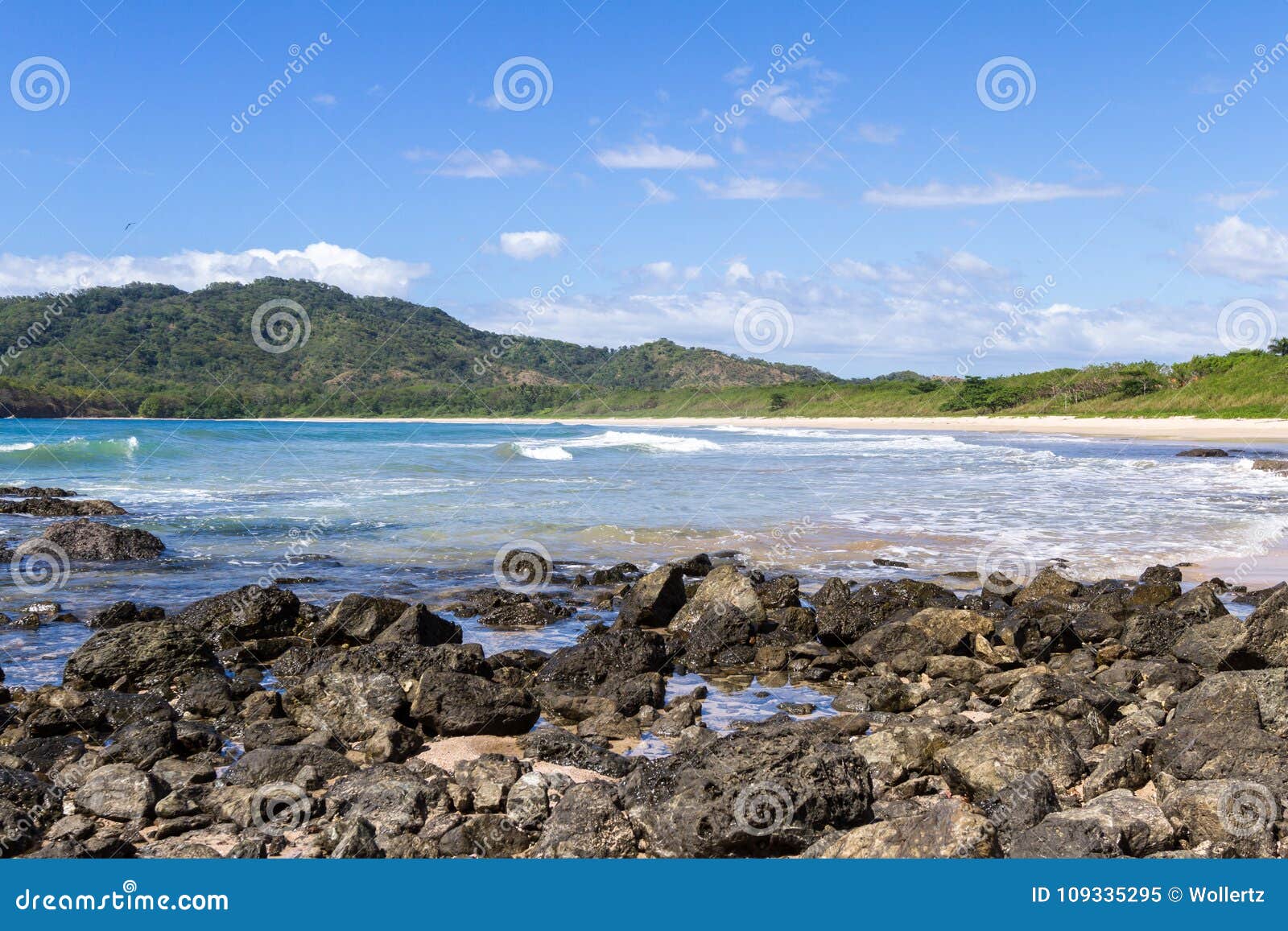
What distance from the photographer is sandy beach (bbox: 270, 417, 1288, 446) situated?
4800cm

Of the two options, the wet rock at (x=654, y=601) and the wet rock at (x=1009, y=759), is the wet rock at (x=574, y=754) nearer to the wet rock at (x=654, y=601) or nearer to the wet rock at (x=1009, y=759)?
the wet rock at (x=1009, y=759)

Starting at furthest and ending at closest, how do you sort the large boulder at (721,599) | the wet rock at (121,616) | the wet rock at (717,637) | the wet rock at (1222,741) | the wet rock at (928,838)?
the wet rock at (121,616)
the large boulder at (721,599)
the wet rock at (717,637)
the wet rock at (1222,741)
the wet rock at (928,838)

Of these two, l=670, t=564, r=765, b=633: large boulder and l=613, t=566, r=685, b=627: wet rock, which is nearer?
l=670, t=564, r=765, b=633: large boulder

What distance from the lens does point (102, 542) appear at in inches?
600

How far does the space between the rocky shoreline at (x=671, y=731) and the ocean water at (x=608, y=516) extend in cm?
118

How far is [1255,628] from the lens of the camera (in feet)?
28.5

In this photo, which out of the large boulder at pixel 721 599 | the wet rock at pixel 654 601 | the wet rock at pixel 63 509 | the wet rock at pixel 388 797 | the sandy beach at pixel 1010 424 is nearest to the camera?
the wet rock at pixel 388 797

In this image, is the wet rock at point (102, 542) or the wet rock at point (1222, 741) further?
the wet rock at point (102, 542)

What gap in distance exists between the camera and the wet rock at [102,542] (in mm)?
15094

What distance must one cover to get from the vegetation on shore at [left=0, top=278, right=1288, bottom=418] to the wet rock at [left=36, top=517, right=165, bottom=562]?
58.5 m

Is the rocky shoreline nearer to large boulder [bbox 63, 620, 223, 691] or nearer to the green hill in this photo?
large boulder [bbox 63, 620, 223, 691]

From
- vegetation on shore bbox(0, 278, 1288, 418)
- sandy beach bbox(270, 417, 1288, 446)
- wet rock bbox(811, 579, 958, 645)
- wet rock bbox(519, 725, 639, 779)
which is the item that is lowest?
wet rock bbox(519, 725, 639, 779)

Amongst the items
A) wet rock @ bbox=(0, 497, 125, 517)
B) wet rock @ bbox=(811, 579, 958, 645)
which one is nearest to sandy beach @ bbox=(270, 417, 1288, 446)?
wet rock @ bbox=(811, 579, 958, 645)

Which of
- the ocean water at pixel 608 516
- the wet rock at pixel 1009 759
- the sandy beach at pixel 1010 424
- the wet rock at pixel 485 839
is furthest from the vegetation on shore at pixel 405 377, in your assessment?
the wet rock at pixel 485 839
